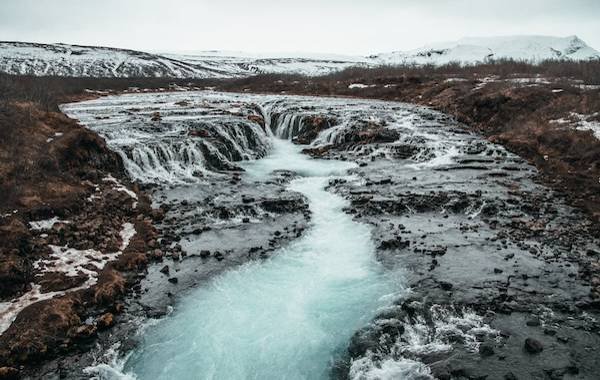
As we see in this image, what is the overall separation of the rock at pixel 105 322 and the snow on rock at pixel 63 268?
1.71 metres

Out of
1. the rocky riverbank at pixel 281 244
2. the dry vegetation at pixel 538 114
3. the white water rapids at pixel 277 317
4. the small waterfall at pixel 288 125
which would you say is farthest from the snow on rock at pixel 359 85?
the white water rapids at pixel 277 317

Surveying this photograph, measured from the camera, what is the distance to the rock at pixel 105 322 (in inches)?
478

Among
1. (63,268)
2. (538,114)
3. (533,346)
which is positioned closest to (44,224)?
(63,268)

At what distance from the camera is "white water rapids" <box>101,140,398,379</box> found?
36.0 ft

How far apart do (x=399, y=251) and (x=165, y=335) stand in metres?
8.70

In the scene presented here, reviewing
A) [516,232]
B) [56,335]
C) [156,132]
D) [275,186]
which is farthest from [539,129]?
[56,335]

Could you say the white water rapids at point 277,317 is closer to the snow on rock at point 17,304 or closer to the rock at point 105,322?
the rock at point 105,322

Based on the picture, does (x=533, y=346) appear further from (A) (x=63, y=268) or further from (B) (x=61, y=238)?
(B) (x=61, y=238)

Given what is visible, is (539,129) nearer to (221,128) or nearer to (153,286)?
(221,128)

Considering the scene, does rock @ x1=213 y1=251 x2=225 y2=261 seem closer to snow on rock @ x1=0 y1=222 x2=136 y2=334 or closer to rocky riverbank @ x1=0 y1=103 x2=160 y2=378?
rocky riverbank @ x1=0 y1=103 x2=160 y2=378

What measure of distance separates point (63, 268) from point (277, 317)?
6.92 m

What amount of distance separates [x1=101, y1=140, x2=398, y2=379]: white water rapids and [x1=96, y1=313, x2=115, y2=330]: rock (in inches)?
44.0

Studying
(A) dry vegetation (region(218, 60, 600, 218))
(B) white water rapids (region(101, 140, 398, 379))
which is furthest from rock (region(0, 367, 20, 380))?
(A) dry vegetation (region(218, 60, 600, 218))

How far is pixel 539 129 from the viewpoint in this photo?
31.5m
